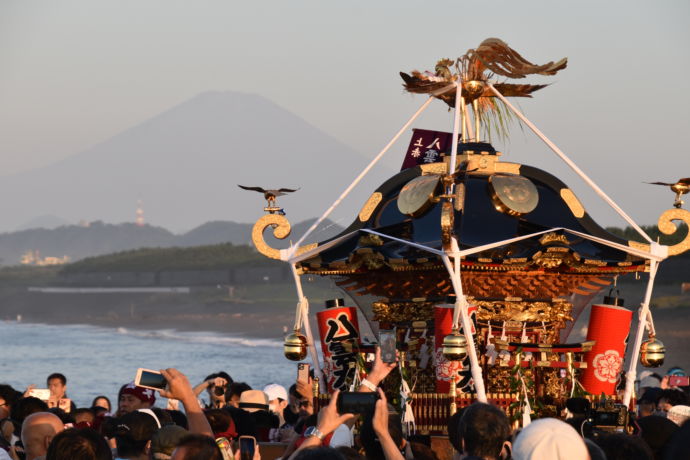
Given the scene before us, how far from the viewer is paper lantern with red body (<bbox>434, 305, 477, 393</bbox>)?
15188 millimetres

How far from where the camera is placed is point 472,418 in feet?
26.4

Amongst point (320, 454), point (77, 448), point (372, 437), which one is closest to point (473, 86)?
point (372, 437)

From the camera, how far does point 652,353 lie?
1562cm

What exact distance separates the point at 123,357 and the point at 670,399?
100733mm

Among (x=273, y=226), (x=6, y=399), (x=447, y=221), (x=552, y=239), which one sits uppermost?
(x=273, y=226)

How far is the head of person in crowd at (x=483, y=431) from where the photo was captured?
8016 millimetres

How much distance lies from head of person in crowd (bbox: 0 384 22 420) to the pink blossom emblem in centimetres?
735

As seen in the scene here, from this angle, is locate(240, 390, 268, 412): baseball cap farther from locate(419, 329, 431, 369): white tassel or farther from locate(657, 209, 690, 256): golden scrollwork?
locate(657, 209, 690, 256): golden scrollwork

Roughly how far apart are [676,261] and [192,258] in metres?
92.7

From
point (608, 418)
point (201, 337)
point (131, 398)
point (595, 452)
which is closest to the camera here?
point (595, 452)

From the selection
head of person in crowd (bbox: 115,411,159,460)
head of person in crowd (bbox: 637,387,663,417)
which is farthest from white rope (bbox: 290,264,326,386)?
head of person in crowd (bbox: 115,411,159,460)

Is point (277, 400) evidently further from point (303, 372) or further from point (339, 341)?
point (303, 372)

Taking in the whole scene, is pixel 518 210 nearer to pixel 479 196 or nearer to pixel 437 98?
pixel 479 196

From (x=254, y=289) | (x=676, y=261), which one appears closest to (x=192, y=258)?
(x=254, y=289)
